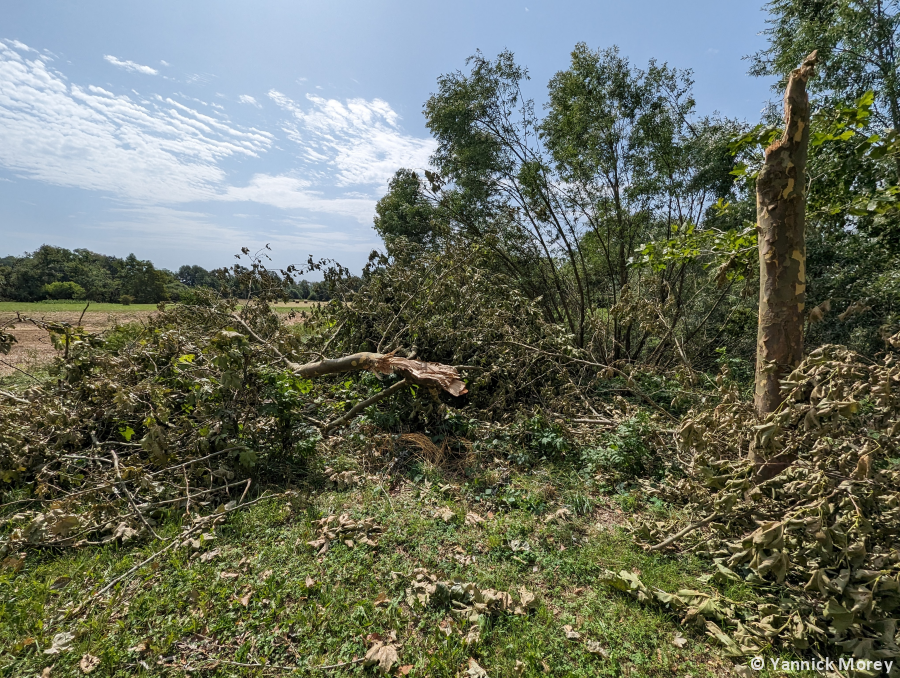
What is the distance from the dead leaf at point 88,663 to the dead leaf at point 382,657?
140cm

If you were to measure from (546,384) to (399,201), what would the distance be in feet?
25.7

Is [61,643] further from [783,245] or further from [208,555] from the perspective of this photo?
[783,245]

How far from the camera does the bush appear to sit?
3130cm

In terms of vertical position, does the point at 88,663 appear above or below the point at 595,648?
below

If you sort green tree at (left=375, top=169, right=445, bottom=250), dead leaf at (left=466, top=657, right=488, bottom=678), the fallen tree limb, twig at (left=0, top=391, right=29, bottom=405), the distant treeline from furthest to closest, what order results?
the distant treeline < green tree at (left=375, top=169, right=445, bottom=250) < the fallen tree limb < twig at (left=0, top=391, right=29, bottom=405) < dead leaf at (left=466, top=657, right=488, bottom=678)

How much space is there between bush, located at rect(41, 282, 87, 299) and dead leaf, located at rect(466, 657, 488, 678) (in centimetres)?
4260

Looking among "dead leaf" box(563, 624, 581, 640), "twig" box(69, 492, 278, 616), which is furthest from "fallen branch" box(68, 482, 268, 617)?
"dead leaf" box(563, 624, 581, 640)

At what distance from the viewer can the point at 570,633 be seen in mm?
2139

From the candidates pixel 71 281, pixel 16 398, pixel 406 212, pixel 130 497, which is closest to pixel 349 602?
pixel 130 497

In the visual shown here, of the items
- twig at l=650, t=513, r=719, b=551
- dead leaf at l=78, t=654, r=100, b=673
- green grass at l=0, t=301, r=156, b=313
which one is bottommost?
dead leaf at l=78, t=654, r=100, b=673

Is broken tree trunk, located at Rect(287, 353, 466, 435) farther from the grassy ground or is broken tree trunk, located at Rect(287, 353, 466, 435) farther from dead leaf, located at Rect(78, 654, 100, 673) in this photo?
dead leaf, located at Rect(78, 654, 100, 673)

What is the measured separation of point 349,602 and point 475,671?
875 millimetres

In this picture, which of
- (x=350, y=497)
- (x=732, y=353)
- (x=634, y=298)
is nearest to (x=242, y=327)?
(x=350, y=497)

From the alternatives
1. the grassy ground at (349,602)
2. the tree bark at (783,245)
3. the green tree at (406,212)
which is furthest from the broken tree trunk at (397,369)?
the green tree at (406,212)
